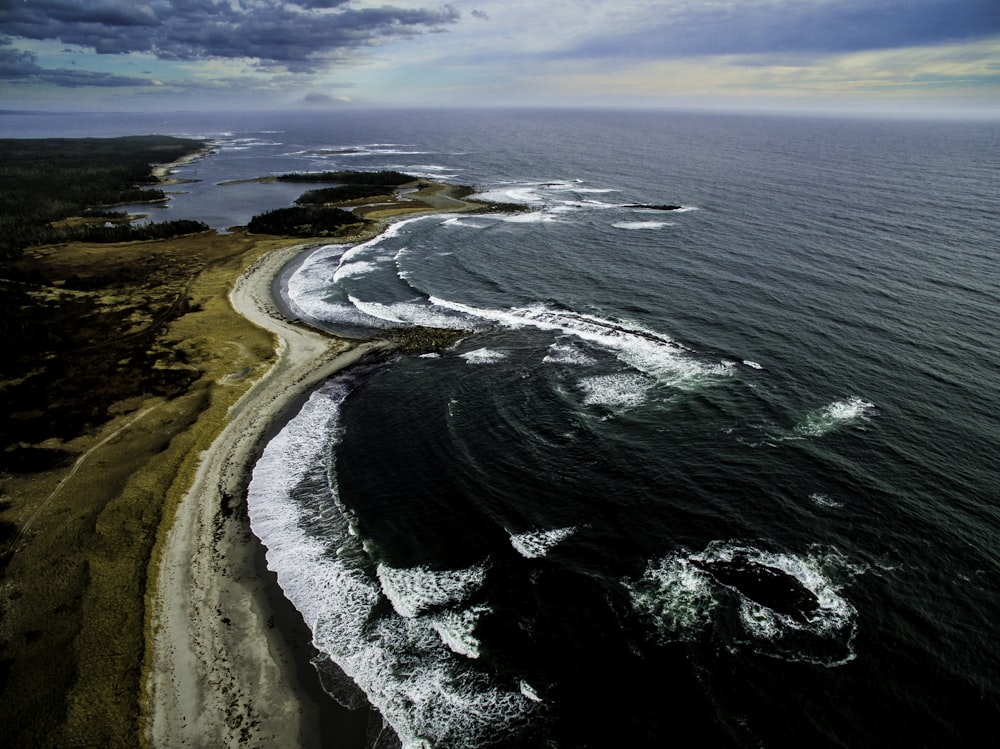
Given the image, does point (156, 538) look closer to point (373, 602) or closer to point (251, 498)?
point (251, 498)

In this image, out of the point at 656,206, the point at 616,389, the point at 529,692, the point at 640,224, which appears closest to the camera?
the point at 529,692

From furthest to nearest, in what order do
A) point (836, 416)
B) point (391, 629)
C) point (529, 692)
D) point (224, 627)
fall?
point (836, 416) < point (224, 627) < point (391, 629) < point (529, 692)

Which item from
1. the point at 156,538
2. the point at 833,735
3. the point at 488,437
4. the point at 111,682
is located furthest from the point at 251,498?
the point at 833,735

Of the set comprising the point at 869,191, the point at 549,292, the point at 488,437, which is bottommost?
→ the point at 488,437

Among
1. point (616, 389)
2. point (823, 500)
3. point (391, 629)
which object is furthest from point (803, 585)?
point (391, 629)

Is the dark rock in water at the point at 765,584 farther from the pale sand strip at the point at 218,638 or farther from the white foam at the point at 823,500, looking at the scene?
the pale sand strip at the point at 218,638

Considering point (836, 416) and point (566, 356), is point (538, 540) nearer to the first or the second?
point (566, 356)

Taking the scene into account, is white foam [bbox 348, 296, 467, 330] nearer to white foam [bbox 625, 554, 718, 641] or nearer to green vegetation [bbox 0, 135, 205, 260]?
white foam [bbox 625, 554, 718, 641]
